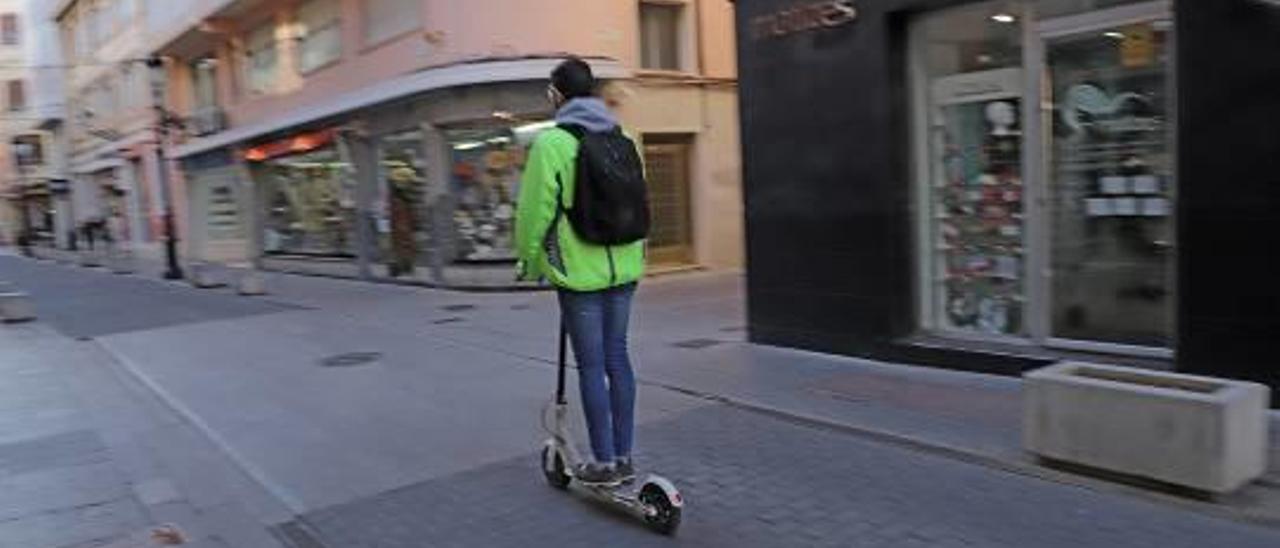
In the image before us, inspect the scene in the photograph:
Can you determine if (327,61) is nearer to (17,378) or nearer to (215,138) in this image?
(215,138)

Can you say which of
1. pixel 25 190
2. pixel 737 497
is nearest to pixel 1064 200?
pixel 737 497

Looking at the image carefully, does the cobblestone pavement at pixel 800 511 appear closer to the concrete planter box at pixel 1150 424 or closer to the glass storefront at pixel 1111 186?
the concrete planter box at pixel 1150 424

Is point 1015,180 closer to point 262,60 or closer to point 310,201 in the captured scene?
point 310,201

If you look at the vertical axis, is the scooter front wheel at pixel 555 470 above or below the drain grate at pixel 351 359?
above

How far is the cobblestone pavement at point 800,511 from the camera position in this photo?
4.57m

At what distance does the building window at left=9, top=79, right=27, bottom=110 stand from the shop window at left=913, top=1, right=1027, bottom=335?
62451 millimetres

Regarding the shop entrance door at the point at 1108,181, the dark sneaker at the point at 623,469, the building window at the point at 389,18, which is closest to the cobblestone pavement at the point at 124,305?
the building window at the point at 389,18

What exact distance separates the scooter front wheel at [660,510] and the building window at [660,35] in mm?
13477

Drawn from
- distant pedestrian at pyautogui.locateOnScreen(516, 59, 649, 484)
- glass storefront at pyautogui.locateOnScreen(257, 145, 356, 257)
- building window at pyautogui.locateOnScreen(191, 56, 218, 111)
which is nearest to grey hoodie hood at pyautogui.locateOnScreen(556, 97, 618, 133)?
distant pedestrian at pyautogui.locateOnScreen(516, 59, 649, 484)

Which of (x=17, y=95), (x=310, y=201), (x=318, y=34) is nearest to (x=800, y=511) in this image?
(x=318, y=34)

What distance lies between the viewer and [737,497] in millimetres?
5250

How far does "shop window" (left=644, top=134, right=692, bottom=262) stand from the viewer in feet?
58.0

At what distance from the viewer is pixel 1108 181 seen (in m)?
7.31

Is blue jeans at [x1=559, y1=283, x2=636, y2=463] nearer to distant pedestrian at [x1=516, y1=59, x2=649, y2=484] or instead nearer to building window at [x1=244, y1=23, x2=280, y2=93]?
distant pedestrian at [x1=516, y1=59, x2=649, y2=484]
